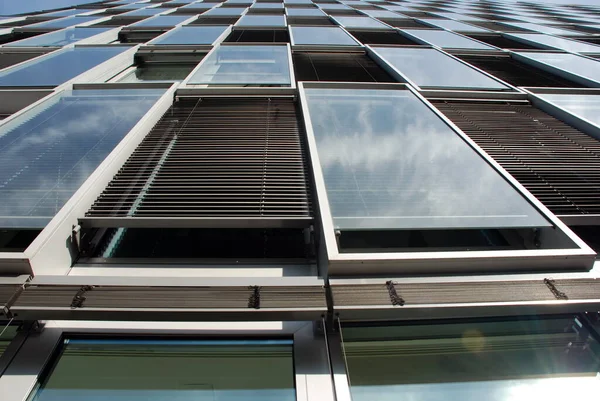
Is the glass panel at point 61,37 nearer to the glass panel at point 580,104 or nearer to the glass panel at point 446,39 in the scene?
the glass panel at point 446,39

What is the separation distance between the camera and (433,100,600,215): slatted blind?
11.3 feet

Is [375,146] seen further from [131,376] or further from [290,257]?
[131,376]

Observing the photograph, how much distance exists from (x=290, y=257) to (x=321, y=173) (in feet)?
2.76

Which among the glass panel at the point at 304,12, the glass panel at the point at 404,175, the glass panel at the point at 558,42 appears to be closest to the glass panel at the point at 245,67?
the glass panel at the point at 404,175

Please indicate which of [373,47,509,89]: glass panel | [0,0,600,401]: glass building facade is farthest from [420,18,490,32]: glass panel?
[0,0,600,401]: glass building facade

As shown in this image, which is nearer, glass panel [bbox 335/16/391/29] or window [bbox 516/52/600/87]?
window [bbox 516/52/600/87]

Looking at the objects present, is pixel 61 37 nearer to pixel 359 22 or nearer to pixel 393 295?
pixel 359 22

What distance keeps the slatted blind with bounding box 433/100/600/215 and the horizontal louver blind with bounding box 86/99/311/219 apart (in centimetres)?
232

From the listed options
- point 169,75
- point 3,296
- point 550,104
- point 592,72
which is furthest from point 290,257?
point 592,72

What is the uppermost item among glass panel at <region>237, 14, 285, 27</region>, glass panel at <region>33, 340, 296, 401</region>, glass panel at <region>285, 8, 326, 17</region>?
glass panel at <region>285, 8, 326, 17</region>

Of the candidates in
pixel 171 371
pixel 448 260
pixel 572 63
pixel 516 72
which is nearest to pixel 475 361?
pixel 448 260

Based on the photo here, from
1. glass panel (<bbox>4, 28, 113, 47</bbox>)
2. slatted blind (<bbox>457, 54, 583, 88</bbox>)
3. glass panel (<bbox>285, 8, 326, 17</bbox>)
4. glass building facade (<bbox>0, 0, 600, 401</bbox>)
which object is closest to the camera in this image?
glass building facade (<bbox>0, 0, 600, 401</bbox>)

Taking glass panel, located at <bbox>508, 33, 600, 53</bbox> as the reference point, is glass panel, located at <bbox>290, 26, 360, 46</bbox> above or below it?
above

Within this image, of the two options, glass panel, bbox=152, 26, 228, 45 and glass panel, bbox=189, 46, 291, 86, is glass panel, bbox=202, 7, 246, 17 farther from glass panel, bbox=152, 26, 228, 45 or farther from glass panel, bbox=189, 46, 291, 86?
glass panel, bbox=189, 46, 291, 86
